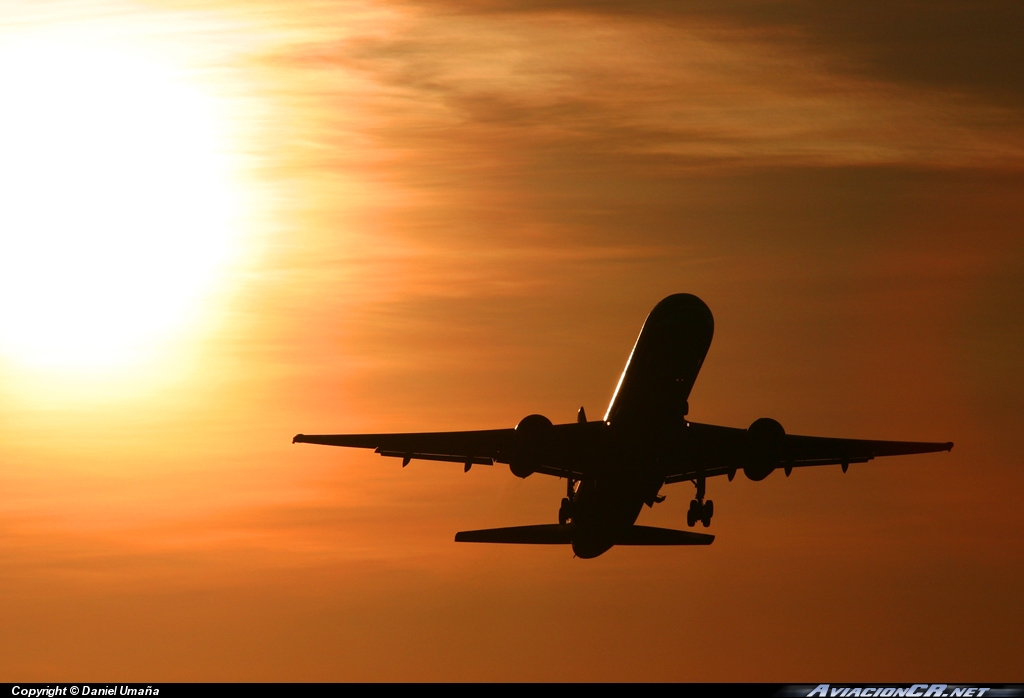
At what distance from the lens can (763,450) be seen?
118875mm

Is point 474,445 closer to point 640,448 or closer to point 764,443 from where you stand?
point 640,448

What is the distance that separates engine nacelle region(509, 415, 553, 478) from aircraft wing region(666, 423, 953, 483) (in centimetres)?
780

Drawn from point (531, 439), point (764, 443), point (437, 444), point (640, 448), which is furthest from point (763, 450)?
point (437, 444)

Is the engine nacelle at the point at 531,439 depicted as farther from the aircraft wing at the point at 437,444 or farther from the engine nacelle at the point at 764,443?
the engine nacelle at the point at 764,443

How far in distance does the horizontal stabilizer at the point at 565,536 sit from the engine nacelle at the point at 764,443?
533cm

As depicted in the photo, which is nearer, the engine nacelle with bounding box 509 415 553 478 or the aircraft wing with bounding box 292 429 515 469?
the engine nacelle with bounding box 509 415 553 478

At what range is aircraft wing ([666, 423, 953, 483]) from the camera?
119m

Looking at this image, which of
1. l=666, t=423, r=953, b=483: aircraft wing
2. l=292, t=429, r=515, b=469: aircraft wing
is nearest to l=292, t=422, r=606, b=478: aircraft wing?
l=292, t=429, r=515, b=469: aircraft wing

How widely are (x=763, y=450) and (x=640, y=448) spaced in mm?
6384

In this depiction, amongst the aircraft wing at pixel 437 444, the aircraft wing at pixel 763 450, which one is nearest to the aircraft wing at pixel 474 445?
the aircraft wing at pixel 437 444

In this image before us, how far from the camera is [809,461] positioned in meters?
124

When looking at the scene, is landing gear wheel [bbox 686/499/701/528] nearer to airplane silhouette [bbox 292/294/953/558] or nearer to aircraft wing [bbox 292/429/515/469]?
airplane silhouette [bbox 292/294/953/558]

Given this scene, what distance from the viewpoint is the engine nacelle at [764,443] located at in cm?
11881
